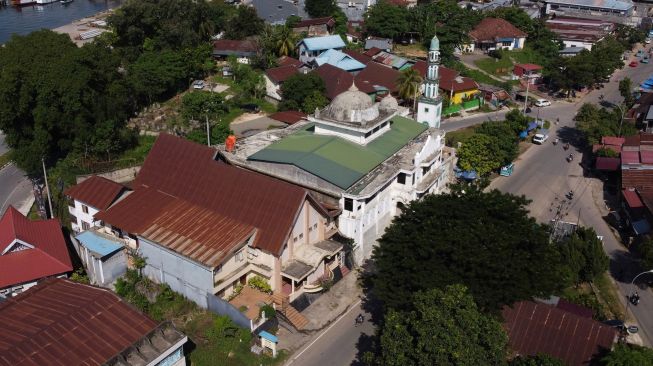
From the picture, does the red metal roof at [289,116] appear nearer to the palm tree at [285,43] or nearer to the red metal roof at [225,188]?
the palm tree at [285,43]

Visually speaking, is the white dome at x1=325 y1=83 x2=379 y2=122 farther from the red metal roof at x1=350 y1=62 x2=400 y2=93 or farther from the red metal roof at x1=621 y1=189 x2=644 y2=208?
the red metal roof at x1=350 y1=62 x2=400 y2=93

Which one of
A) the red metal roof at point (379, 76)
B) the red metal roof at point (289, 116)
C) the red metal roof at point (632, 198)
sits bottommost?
the red metal roof at point (632, 198)

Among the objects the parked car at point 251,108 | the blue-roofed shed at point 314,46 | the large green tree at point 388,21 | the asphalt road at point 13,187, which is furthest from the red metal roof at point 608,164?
the asphalt road at point 13,187

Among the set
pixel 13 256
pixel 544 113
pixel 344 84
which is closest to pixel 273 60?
pixel 344 84

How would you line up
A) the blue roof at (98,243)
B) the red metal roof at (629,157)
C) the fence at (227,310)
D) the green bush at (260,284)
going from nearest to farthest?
the fence at (227,310) < the green bush at (260,284) < the blue roof at (98,243) < the red metal roof at (629,157)

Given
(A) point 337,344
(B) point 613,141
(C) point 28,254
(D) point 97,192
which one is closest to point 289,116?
(D) point 97,192

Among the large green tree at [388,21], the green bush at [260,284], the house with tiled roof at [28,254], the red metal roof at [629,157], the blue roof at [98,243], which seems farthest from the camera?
the large green tree at [388,21]

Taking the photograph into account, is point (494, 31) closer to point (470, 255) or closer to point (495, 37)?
point (495, 37)
